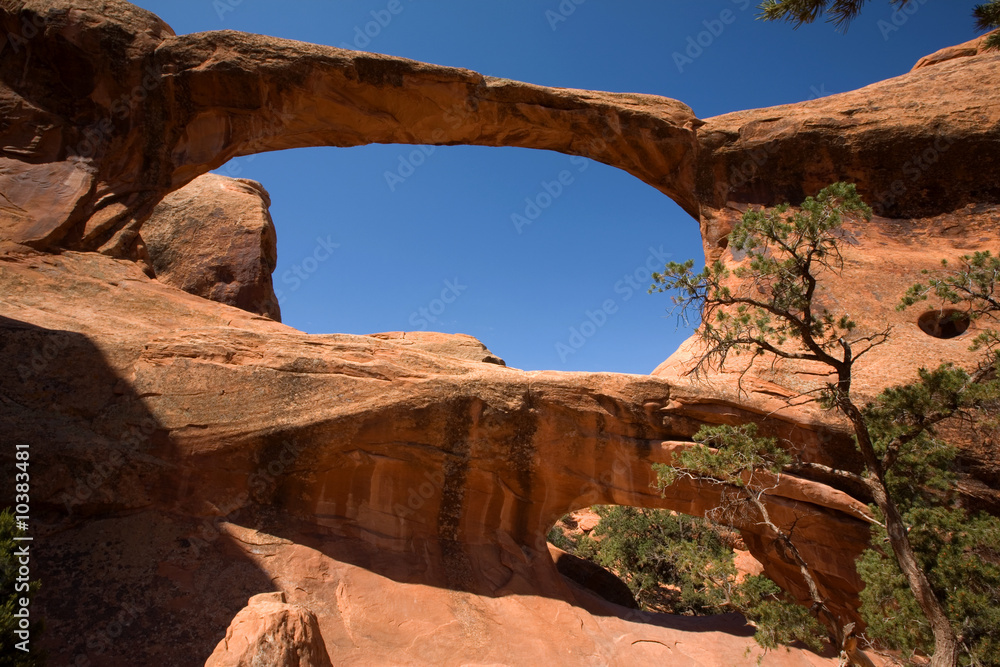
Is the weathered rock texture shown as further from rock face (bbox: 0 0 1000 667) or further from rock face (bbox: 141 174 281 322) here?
rock face (bbox: 141 174 281 322)

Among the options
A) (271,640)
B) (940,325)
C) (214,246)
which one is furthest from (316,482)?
(940,325)

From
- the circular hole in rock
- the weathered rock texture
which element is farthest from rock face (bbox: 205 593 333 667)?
the circular hole in rock

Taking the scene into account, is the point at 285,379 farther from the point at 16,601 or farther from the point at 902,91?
the point at 902,91

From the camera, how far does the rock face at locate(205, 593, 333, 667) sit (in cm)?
516

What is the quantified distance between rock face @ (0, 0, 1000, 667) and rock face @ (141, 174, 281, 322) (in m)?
3.98

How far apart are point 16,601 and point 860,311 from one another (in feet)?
44.8

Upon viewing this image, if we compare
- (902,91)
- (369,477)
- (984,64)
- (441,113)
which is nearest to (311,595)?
(369,477)

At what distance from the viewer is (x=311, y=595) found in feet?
26.2

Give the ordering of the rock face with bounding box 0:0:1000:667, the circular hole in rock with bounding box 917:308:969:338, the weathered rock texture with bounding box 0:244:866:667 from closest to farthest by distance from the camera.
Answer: the weathered rock texture with bounding box 0:244:866:667 < the rock face with bounding box 0:0:1000:667 < the circular hole in rock with bounding box 917:308:969:338

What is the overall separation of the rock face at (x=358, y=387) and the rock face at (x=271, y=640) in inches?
1.5

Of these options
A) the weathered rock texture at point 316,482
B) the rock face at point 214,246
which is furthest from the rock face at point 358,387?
the rock face at point 214,246

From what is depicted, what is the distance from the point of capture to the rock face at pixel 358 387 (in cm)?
783

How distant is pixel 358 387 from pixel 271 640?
447 centimetres

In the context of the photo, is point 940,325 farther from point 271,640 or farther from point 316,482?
point 271,640
